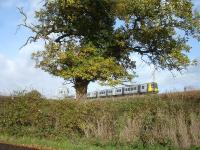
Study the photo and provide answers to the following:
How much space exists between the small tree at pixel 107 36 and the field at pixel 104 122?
12.4 m

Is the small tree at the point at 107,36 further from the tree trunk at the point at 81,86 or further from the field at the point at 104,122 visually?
the field at the point at 104,122

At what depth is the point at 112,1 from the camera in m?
35.2

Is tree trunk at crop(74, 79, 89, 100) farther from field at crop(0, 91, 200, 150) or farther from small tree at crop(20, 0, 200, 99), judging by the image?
field at crop(0, 91, 200, 150)

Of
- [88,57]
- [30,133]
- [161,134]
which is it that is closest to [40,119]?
[30,133]

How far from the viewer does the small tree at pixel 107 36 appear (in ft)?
114

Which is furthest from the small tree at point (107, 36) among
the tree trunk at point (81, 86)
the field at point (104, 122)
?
the field at point (104, 122)

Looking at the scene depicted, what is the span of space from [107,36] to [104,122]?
54.8 ft

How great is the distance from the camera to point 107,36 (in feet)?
118

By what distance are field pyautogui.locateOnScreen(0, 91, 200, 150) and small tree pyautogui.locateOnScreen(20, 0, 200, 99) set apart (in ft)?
40.7

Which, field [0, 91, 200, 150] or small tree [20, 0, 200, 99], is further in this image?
small tree [20, 0, 200, 99]

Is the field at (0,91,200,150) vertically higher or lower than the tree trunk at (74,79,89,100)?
lower

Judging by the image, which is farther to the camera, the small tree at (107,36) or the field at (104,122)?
the small tree at (107,36)

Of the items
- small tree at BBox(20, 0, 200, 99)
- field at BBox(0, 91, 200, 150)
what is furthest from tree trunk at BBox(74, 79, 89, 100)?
field at BBox(0, 91, 200, 150)

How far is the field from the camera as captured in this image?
17984 millimetres
